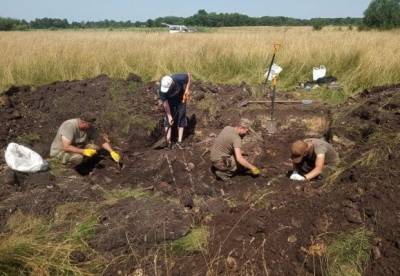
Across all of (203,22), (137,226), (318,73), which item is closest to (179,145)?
(137,226)

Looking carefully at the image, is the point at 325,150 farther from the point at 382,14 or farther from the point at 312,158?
the point at 382,14

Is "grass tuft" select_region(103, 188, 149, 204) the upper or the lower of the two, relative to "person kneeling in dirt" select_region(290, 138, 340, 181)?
lower

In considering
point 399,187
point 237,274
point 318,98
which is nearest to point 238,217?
point 237,274

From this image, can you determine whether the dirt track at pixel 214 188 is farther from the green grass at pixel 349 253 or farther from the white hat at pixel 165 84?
the white hat at pixel 165 84

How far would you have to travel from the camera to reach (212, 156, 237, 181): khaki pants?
227 inches

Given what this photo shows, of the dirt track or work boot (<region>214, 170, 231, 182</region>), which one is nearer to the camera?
the dirt track

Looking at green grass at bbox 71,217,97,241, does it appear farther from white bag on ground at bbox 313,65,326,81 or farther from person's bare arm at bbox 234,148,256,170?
white bag on ground at bbox 313,65,326,81

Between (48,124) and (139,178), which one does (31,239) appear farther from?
(48,124)

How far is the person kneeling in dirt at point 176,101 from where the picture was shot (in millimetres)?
6996

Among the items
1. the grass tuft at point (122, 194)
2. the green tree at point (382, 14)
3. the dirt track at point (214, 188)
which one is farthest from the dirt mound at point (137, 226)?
the green tree at point (382, 14)

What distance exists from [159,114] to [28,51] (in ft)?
17.3

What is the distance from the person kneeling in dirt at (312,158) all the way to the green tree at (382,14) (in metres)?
30.6

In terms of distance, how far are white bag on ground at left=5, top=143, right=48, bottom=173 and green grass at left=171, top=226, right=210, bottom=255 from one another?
270 cm

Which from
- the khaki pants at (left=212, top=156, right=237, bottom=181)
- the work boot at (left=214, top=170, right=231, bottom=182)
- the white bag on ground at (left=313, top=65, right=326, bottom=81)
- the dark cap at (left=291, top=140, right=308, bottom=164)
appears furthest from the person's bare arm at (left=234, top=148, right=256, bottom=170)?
the white bag on ground at (left=313, top=65, right=326, bottom=81)
